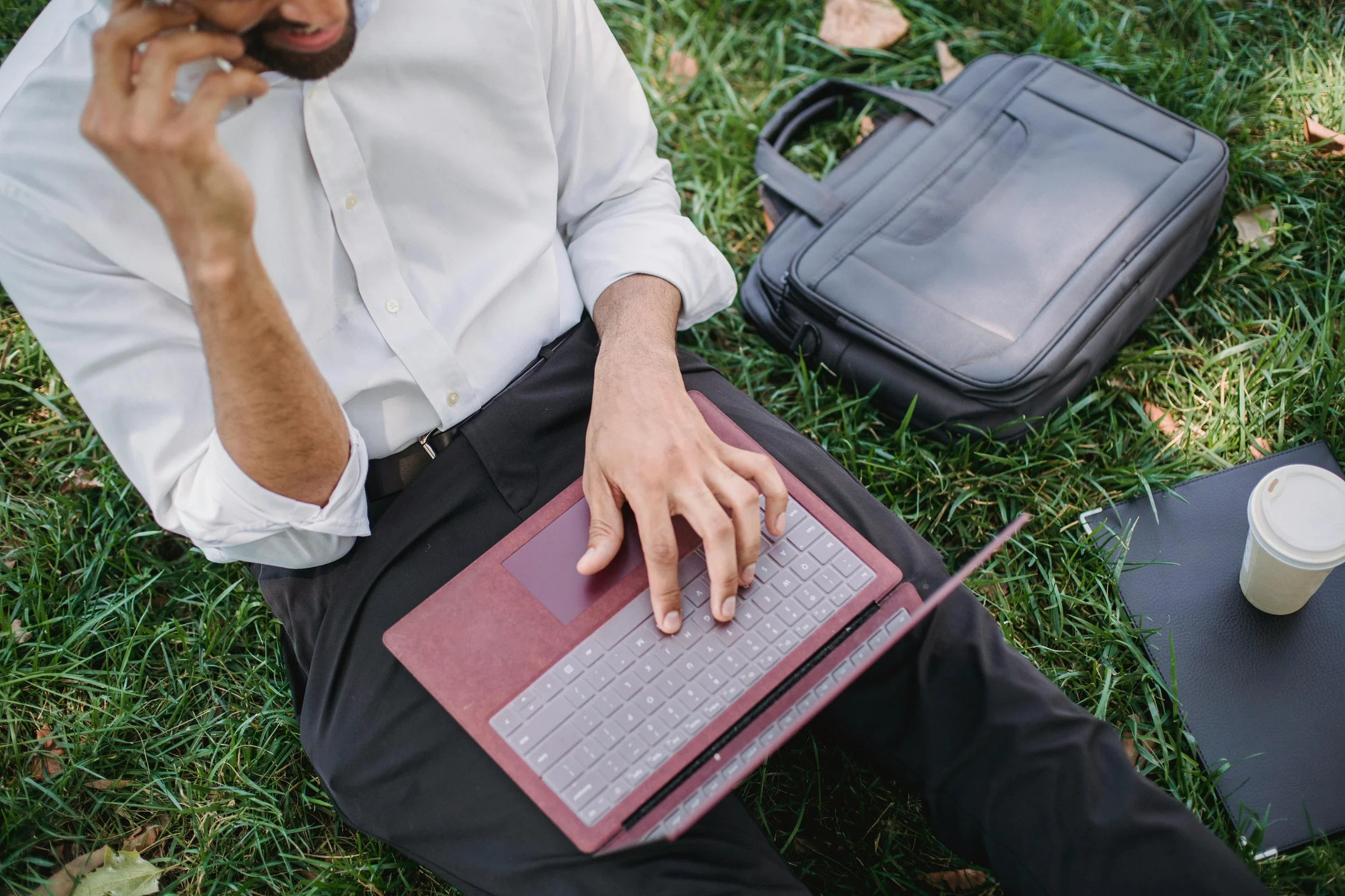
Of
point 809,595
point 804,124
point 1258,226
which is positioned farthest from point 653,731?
point 1258,226

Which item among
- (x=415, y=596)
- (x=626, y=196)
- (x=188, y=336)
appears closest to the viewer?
(x=188, y=336)

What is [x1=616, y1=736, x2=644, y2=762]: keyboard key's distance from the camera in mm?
1577

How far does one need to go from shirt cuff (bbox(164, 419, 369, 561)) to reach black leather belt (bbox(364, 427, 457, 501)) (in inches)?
5.7

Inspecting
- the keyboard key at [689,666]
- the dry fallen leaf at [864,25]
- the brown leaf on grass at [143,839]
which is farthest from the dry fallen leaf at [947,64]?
the brown leaf on grass at [143,839]

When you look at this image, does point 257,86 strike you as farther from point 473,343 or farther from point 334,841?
point 334,841

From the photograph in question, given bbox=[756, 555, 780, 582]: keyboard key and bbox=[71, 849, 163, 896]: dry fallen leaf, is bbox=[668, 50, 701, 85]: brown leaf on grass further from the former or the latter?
bbox=[71, 849, 163, 896]: dry fallen leaf

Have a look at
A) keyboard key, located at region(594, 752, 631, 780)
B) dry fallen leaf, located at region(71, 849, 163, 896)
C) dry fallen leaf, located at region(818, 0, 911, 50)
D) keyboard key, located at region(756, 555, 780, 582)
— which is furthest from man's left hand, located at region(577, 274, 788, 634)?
dry fallen leaf, located at region(818, 0, 911, 50)

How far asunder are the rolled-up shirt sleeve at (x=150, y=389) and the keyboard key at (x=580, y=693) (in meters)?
0.50

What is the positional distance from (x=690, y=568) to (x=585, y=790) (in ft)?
1.33

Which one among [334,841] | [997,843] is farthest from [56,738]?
[997,843]

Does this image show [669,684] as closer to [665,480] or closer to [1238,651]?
[665,480]

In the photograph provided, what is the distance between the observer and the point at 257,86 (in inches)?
53.2

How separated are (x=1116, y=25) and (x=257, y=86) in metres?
2.78

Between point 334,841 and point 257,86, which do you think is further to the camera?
point 334,841
